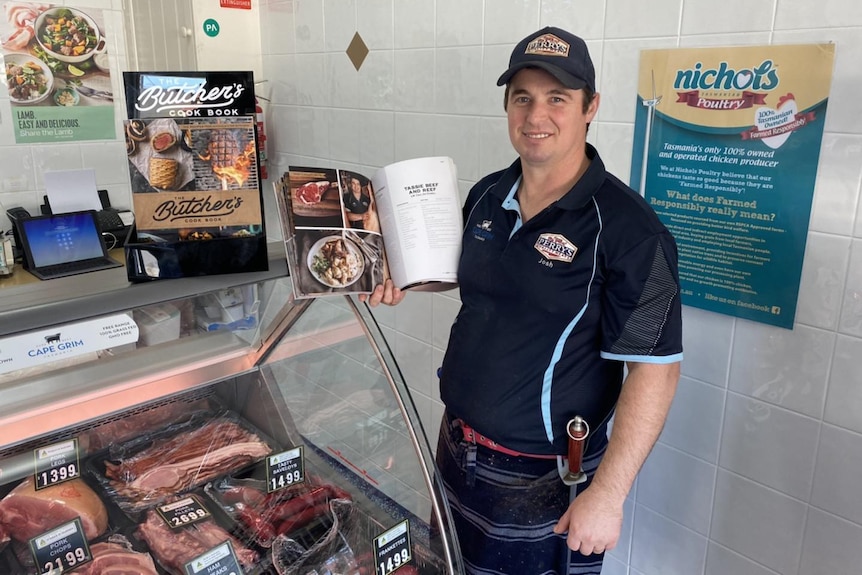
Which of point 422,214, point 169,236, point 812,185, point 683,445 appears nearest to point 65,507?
point 169,236

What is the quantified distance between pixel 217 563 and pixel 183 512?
0.16 meters

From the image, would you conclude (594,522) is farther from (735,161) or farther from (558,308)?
(735,161)

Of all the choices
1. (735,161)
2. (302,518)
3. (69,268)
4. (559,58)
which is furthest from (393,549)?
(69,268)

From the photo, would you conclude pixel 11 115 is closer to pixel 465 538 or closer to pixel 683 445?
pixel 465 538

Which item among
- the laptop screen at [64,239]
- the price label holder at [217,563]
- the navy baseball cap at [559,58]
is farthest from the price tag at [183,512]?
the laptop screen at [64,239]

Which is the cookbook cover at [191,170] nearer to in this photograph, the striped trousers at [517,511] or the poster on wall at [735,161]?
the striped trousers at [517,511]

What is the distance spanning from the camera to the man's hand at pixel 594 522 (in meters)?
1.41

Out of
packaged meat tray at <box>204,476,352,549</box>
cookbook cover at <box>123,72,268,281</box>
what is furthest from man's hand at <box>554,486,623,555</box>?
cookbook cover at <box>123,72,268,281</box>

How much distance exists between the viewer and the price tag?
1.22 m

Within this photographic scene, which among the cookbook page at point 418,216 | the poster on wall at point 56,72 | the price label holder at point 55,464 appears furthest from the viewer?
the poster on wall at point 56,72

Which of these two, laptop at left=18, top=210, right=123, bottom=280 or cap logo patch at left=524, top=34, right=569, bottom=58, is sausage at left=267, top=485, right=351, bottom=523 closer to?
cap logo patch at left=524, top=34, right=569, bottom=58

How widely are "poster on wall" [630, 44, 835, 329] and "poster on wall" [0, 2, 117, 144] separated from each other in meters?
2.73

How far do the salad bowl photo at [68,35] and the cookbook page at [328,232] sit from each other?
2.58m

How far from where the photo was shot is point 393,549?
1.24 meters
